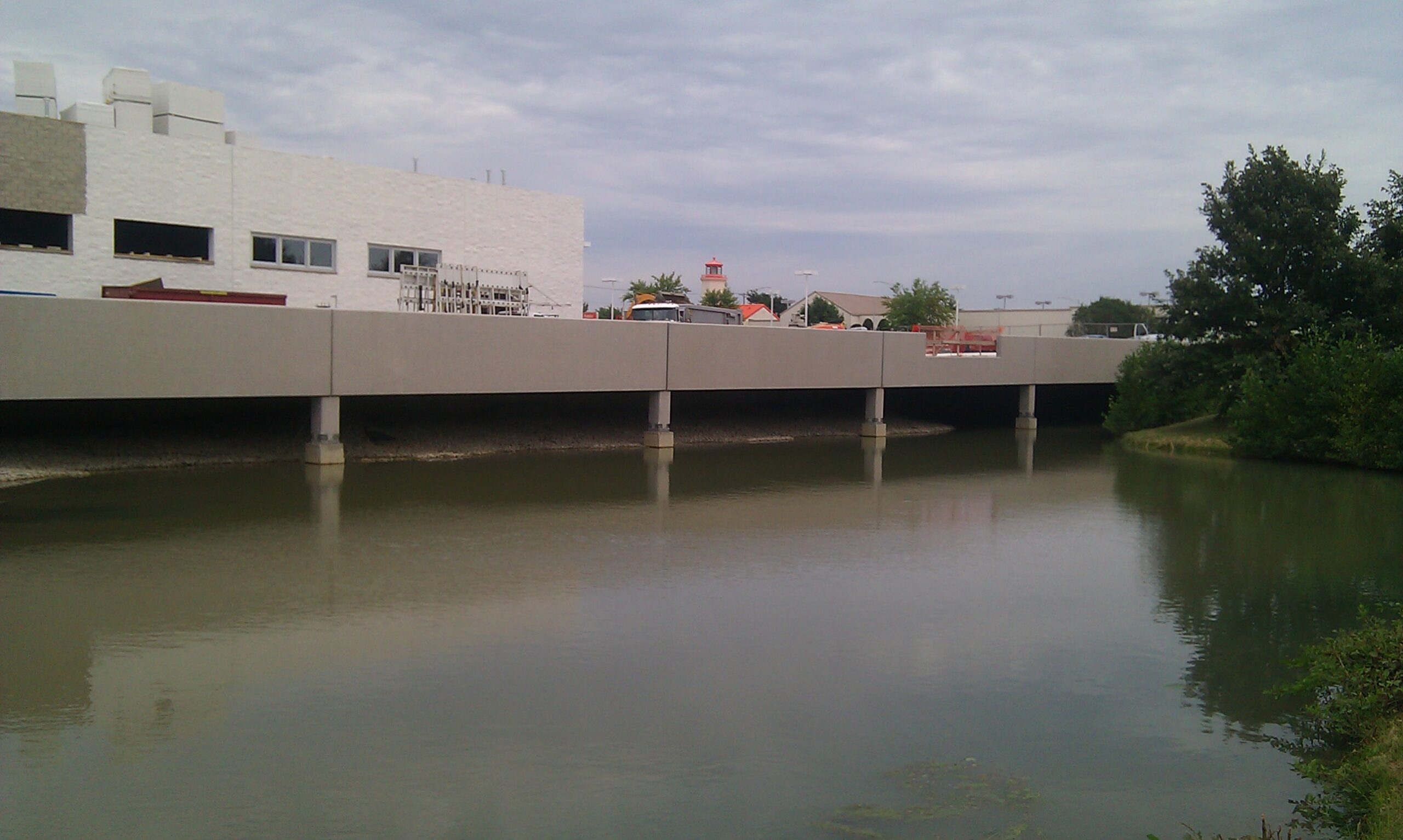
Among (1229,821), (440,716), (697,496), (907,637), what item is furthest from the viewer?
(697,496)

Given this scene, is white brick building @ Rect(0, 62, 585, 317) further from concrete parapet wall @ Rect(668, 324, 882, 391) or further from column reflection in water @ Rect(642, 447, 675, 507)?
column reflection in water @ Rect(642, 447, 675, 507)

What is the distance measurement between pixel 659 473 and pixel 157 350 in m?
9.55

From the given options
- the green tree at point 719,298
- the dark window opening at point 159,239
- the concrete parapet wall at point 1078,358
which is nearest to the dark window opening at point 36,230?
the dark window opening at point 159,239

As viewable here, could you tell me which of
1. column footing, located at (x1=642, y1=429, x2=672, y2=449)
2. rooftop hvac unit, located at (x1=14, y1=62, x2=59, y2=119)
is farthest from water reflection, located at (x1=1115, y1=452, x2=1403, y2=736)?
rooftop hvac unit, located at (x1=14, y1=62, x2=59, y2=119)

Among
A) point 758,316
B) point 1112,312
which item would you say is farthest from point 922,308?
point 1112,312

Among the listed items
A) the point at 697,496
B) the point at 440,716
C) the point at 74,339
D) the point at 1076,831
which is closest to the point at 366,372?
the point at 74,339

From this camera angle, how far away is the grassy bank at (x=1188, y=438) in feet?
107

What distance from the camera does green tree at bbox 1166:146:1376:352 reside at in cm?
3131

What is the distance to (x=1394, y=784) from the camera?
6676mm

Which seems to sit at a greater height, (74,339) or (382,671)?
(74,339)

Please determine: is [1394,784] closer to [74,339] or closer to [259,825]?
[259,825]

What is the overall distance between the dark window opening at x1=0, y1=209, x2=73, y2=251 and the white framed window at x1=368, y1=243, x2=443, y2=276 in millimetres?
6962

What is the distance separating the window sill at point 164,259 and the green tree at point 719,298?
5446cm

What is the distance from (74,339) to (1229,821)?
18.2 m
